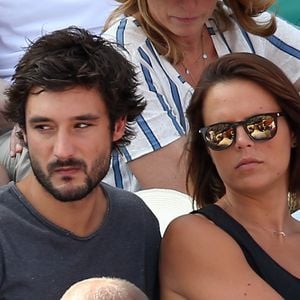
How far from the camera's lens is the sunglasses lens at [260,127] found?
1912 mm

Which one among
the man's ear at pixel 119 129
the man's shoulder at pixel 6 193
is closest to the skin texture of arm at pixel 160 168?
the man's ear at pixel 119 129

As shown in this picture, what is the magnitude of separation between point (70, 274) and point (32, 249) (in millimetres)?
85

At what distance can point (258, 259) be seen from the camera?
193 centimetres

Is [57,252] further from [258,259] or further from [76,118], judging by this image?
[258,259]

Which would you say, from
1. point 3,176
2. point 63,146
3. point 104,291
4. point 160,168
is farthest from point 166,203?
point 104,291

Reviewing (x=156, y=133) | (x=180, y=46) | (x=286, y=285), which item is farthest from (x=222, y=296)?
(x=180, y=46)

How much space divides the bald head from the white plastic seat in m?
0.73

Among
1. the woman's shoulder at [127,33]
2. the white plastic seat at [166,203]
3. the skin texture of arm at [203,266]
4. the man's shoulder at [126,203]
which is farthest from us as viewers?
the woman's shoulder at [127,33]

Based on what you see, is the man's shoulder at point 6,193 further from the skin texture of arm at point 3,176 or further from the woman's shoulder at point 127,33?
the woman's shoulder at point 127,33

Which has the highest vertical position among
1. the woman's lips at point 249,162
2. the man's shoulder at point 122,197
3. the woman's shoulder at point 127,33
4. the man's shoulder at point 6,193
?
the woman's shoulder at point 127,33

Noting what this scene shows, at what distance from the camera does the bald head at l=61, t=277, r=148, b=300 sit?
54.9 inches

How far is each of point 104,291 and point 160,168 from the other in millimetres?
1140

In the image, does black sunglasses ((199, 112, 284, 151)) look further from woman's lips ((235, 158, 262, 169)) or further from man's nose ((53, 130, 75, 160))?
man's nose ((53, 130, 75, 160))

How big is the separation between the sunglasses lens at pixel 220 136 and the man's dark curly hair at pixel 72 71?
182 millimetres
